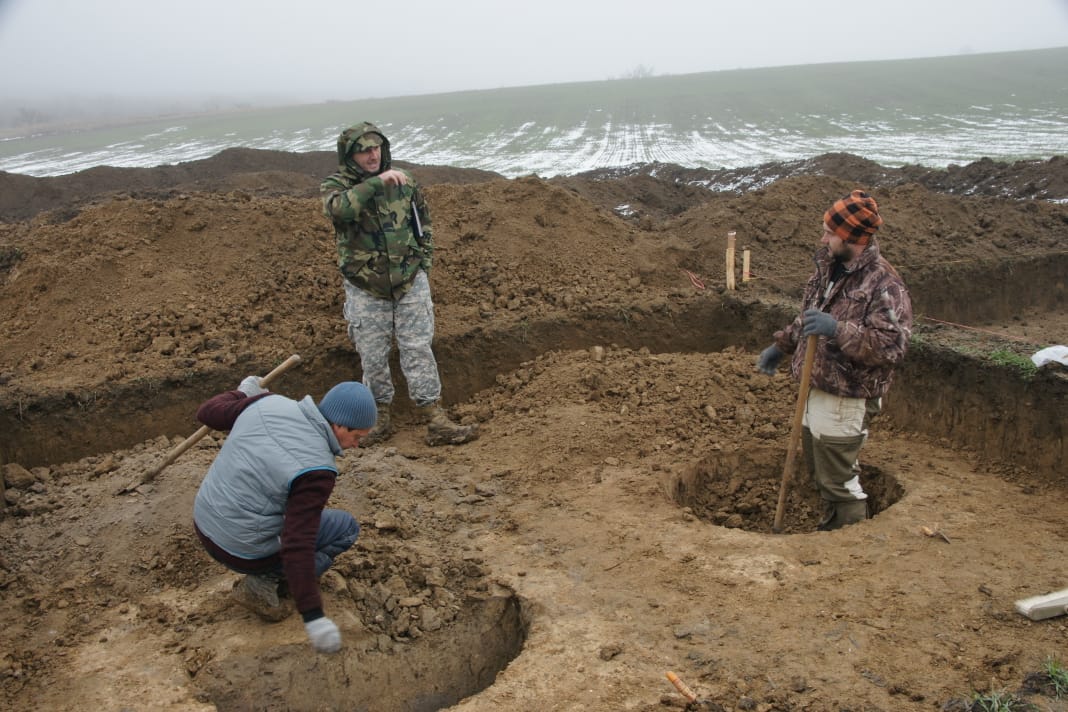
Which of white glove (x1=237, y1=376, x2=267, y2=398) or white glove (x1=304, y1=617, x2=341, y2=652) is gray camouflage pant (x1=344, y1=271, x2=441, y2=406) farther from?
white glove (x1=304, y1=617, x2=341, y2=652)

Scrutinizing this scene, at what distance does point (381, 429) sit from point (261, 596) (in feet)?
7.97

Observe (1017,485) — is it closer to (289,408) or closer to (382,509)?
(382,509)

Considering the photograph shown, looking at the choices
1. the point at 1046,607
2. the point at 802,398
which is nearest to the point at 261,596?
the point at 802,398

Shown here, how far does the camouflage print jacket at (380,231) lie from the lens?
16.4 ft

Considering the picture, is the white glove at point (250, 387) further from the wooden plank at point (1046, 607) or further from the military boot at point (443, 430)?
the wooden plank at point (1046, 607)

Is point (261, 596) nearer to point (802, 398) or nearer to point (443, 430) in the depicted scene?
point (443, 430)

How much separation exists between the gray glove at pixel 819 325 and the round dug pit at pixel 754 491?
1.52 metres

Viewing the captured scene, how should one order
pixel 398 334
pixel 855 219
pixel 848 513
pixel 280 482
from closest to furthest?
1. pixel 280 482
2. pixel 855 219
3. pixel 848 513
4. pixel 398 334

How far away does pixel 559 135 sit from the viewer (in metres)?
23.5

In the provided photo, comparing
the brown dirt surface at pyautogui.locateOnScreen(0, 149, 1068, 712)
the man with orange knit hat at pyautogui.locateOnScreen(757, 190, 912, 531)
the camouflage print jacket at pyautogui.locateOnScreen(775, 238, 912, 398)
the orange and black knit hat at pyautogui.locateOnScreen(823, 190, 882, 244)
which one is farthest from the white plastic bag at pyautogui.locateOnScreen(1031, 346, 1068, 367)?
the orange and black knit hat at pyautogui.locateOnScreen(823, 190, 882, 244)

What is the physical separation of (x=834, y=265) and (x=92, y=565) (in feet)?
13.5

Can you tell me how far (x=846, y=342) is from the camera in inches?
143

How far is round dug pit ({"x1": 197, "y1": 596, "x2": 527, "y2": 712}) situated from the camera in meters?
3.17

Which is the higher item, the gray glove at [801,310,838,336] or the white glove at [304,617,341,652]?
the gray glove at [801,310,838,336]
